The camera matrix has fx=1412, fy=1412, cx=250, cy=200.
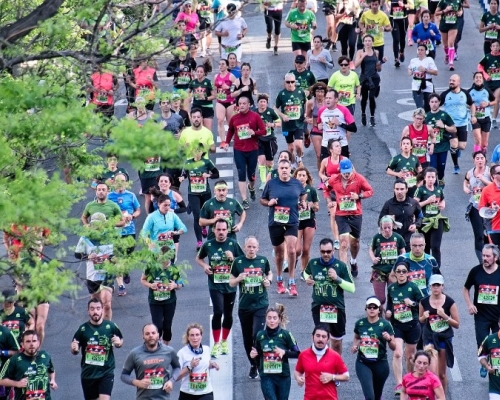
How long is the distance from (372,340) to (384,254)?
2.27 m

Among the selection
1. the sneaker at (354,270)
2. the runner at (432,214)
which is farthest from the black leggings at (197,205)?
the runner at (432,214)

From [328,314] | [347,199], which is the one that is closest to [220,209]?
[347,199]

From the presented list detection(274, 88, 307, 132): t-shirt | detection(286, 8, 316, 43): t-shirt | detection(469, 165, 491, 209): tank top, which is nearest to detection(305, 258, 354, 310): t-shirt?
detection(469, 165, 491, 209): tank top

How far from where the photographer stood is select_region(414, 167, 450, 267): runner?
1953 centimetres

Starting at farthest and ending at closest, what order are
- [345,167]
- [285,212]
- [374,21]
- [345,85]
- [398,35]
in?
1. [398,35]
2. [374,21]
3. [345,85]
4. [345,167]
5. [285,212]

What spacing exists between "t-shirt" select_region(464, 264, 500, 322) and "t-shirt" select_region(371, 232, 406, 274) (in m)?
1.19

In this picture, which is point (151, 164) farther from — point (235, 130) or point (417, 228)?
point (417, 228)

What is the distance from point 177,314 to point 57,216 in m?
7.06

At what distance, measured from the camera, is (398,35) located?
3123cm

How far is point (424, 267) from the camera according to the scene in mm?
17125

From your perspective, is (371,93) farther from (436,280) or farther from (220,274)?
(436,280)

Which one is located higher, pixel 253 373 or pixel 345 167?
pixel 345 167

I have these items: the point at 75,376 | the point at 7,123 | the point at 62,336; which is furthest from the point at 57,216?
the point at 62,336

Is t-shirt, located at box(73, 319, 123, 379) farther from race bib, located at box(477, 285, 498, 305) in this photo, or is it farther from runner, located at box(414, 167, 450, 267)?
runner, located at box(414, 167, 450, 267)
